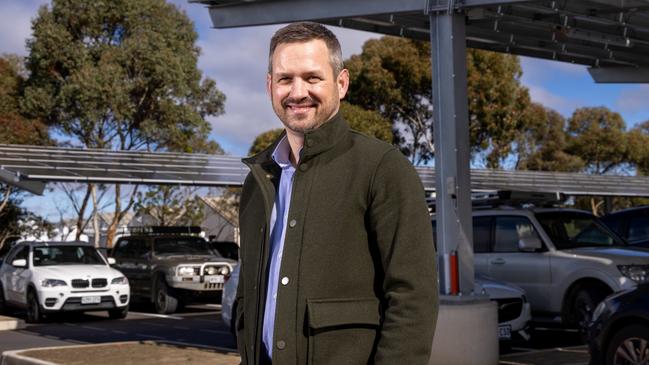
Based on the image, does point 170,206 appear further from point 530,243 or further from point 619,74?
point 530,243

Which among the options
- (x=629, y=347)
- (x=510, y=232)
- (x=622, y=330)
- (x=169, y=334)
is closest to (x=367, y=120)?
(x=169, y=334)

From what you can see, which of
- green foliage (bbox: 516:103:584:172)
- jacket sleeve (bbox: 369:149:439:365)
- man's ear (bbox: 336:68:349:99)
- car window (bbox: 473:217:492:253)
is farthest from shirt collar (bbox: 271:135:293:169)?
green foliage (bbox: 516:103:584:172)

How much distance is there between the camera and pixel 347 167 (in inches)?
119

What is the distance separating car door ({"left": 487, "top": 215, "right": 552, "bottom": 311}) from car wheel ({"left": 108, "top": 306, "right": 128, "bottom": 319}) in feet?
28.0

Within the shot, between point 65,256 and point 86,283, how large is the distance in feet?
4.51

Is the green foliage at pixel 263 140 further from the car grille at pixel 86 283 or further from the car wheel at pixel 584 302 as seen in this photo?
the car wheel at pixel 584 302

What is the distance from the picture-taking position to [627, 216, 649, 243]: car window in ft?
52.6

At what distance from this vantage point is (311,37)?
3033mm

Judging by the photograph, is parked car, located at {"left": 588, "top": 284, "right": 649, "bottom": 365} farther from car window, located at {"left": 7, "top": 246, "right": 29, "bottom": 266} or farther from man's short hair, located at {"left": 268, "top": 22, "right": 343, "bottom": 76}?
car window, located at {"left": 7, "top": 246, "right": 29, "bottom": 266}

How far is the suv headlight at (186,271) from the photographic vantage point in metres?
20.6

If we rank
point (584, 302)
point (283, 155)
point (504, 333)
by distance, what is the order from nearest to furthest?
point (283, 155) → point (504, 333) → point (584, 302)

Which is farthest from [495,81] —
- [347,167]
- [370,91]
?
[347,167]

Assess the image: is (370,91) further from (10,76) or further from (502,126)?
(10,76)

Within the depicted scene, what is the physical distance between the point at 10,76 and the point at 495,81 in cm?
1801
